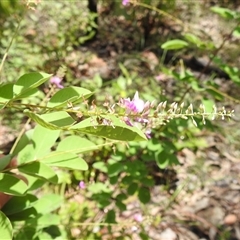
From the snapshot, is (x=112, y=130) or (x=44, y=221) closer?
(x=112, y=130)

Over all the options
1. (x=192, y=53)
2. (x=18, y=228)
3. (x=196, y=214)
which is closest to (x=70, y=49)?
(x=192, y=53)

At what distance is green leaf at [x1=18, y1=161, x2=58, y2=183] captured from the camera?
2.91 ft

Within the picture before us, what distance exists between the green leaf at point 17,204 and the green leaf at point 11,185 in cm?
22

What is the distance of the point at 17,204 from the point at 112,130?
1.73 ft

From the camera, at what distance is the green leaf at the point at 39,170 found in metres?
0.89

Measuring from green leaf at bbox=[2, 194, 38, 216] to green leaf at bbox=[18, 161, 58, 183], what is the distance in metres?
0.18

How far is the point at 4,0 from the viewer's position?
3078 mm

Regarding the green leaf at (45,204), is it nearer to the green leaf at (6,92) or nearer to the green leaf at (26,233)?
the green leaf at (26,233)

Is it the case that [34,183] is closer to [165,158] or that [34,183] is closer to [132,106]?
[132,106]

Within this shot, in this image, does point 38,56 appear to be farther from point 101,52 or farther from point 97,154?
point 97,154

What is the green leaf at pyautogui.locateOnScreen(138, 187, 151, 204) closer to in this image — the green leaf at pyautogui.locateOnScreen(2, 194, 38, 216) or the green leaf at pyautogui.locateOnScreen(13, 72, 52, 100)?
the green leaf at pyautogui.locateOnScreen(2, 194, 38, 216)

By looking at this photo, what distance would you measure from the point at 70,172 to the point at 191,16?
263 centimetres

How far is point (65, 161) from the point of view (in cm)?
90

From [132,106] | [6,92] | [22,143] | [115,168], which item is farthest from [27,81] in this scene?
[115,168]
